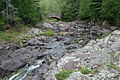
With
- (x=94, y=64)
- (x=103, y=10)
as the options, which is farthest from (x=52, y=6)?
(x=94, y=64)

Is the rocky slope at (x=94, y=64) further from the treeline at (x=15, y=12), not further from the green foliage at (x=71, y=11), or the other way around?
the green foliage at (x=71, y=11)

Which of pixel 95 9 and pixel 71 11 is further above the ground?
pixel 95 9

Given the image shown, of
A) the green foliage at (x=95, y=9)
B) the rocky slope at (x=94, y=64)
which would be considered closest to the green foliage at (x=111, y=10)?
the green foliage at (x=95, y=9)

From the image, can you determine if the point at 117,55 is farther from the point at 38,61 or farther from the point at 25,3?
the point at 25,3

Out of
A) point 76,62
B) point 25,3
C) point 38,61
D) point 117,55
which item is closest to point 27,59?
point 38,61

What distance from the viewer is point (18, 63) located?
693 inches

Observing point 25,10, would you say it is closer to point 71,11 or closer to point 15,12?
point 15,12

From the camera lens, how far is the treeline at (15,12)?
1247 inches

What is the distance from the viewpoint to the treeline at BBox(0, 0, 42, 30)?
31672mm

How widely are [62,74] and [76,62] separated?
8.61 ft

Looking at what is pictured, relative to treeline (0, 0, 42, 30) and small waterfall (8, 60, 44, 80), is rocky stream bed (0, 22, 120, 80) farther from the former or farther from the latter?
treeline (0, 0, 42, 30)

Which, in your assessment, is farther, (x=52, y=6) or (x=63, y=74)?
(x=52, y=6)

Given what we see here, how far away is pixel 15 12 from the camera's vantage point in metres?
32.0

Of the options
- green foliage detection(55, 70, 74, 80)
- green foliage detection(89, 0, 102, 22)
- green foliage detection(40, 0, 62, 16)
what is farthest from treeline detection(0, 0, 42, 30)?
green foliage detection(40, 0, 62, 16)
